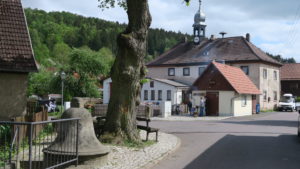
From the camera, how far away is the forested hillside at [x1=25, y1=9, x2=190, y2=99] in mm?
49000

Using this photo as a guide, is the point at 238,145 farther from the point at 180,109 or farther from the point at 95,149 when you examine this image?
the point at 180,109

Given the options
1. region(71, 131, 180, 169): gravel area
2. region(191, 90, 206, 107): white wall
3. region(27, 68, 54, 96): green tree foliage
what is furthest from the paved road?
region(27, 68, 54, 96): green tree foliage

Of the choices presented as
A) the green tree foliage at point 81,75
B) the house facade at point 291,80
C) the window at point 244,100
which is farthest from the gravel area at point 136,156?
the house facade at point 291,80

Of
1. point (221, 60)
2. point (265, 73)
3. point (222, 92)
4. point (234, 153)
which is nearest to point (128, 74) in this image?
point (234, 153)

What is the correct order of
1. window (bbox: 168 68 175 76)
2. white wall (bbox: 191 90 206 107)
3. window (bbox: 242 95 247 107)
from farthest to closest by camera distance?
window (bbox: 168 68 175 76) < window (bbox: 242 95 247 107) < white wall (bbox: 191 90 206 107)

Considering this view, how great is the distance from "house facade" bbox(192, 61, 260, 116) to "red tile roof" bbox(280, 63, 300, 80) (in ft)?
114

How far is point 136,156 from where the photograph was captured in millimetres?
11156

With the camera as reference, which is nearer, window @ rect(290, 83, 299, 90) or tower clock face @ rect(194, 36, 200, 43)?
tower clock face @ rect(194, 36, 200, 43)

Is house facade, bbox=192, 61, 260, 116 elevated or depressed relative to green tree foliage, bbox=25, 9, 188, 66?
depressed

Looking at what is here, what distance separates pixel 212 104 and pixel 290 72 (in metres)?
40.6

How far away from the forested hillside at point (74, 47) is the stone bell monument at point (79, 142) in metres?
38.3

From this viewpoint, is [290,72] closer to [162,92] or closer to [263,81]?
[263,81]

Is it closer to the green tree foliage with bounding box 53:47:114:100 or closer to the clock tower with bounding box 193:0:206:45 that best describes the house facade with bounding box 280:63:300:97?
the clock tower with bounding box 193:0:206:45

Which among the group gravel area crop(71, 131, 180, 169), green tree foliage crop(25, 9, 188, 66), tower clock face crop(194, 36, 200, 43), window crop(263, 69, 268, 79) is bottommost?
gravel area crop(71, 131, 180, 169)
